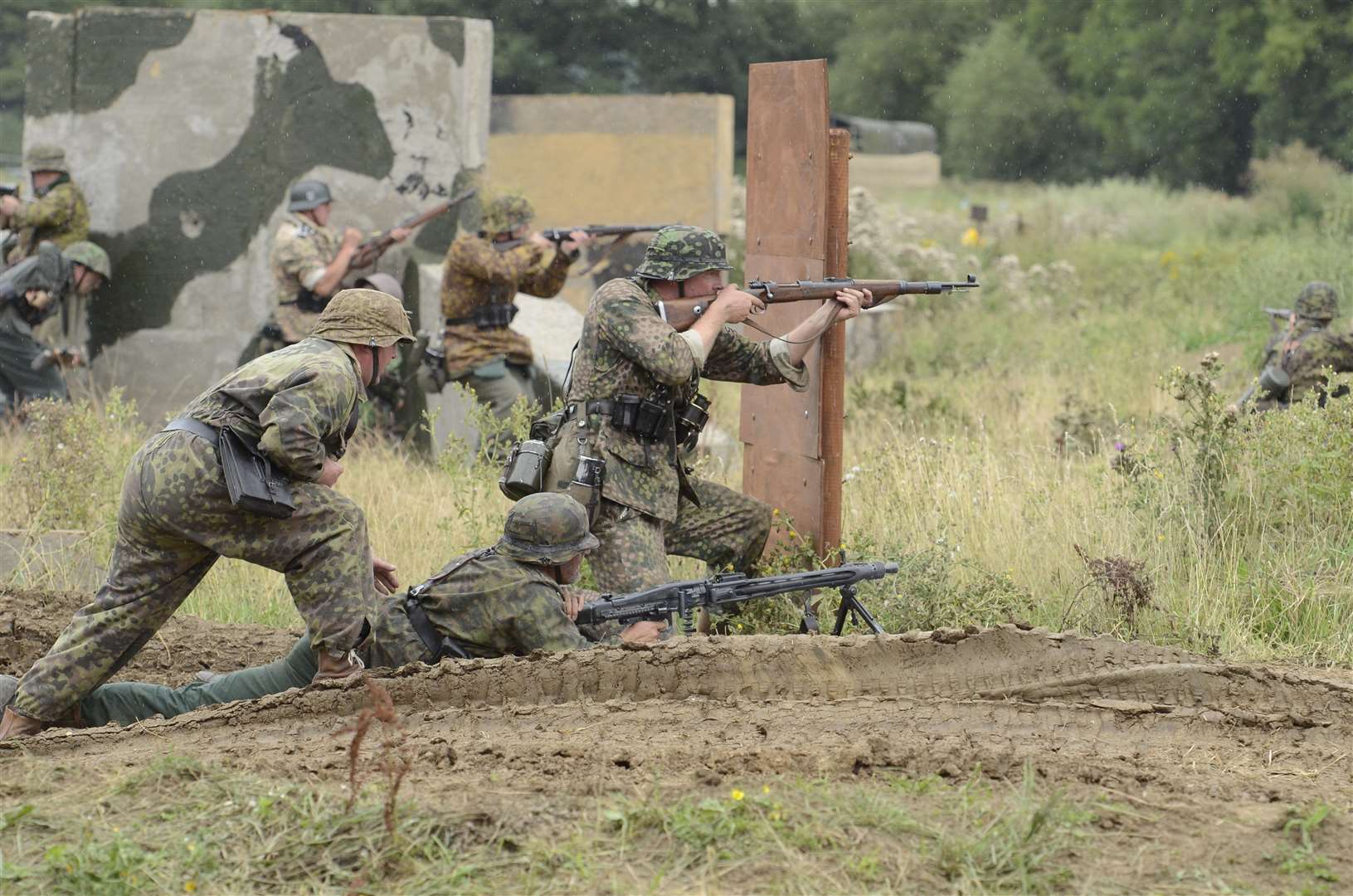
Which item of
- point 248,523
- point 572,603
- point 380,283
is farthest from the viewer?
point 380,283

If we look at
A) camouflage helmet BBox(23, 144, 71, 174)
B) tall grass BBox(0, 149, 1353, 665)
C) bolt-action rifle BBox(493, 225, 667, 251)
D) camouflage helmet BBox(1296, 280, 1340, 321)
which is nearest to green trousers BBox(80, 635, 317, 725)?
tall grass BBox(0, 149, 1353, 665)

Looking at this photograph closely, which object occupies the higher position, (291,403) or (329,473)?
(291,403)

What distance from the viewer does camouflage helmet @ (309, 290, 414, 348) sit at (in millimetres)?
5508

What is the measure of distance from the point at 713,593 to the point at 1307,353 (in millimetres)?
5623

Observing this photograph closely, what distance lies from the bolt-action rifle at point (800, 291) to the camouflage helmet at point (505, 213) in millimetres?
3384

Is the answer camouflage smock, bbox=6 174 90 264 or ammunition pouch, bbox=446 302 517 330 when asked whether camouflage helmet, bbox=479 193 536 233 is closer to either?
ammunition pouch, bbox=446 302 517 330

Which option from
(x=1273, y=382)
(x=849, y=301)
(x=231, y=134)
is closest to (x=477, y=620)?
(x=849, y=301)

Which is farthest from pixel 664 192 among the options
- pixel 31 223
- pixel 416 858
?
pixel 416 858

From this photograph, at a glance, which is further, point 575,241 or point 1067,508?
point 575,241

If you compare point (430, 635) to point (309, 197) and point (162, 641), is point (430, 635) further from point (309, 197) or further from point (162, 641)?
point (309, 197)

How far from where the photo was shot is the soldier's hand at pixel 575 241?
9.86 meters

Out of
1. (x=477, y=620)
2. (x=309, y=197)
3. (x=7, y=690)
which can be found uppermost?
(x=309, y=197)

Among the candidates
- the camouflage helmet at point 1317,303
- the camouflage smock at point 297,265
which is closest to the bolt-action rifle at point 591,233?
the camouflage smock at point 297,265

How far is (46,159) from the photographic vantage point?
36.6 ft
